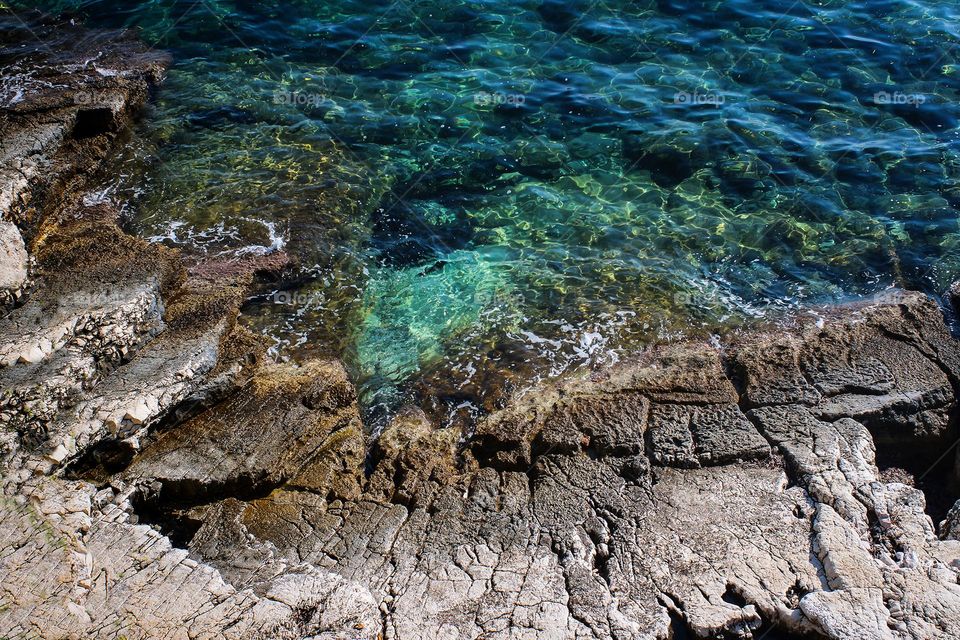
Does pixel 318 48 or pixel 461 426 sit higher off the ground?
pixel 318 48

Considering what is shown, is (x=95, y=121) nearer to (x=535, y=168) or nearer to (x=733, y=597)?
(x=535, y=168)

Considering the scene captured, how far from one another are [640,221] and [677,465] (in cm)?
354

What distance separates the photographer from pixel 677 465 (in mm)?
5199

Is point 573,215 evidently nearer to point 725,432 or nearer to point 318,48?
point 725,432

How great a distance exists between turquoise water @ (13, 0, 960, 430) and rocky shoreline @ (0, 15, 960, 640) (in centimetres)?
72

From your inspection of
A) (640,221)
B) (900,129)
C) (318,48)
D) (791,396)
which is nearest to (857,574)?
(791,396)
